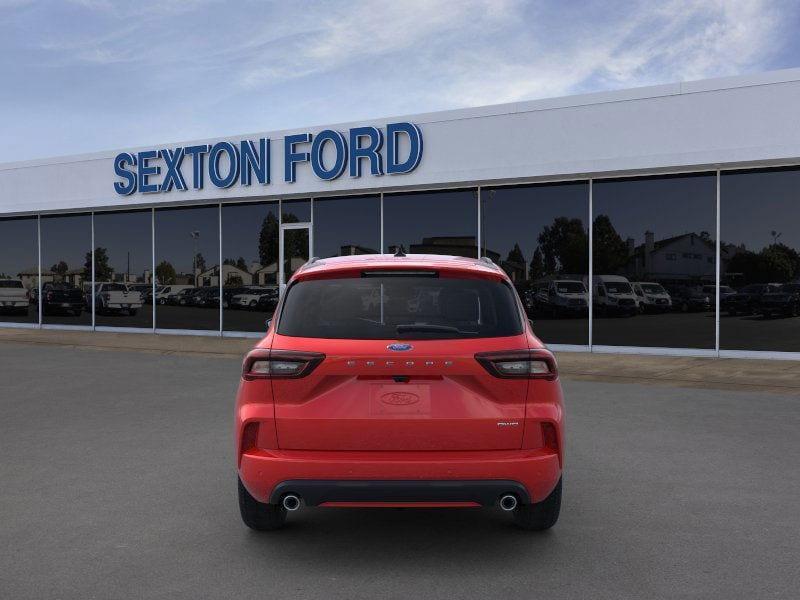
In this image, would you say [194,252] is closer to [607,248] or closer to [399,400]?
[607,248]

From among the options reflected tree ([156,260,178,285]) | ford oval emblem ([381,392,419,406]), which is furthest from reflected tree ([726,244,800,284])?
reflected tree ([156,260,178,285])

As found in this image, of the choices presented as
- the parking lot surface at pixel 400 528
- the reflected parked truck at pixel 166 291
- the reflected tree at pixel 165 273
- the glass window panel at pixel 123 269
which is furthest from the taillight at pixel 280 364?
the glass window panel at pixel 123 269

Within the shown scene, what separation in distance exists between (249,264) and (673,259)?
10276mm

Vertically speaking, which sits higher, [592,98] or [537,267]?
[592,98]

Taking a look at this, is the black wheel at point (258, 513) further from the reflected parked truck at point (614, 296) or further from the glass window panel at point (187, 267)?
the glass window panel at point (187, 267)

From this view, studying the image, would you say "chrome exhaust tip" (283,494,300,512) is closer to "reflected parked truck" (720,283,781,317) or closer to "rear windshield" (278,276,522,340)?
"rear windshield" (278,276,522,340)

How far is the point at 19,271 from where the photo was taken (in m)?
24.9

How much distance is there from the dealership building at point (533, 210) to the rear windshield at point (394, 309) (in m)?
11.1

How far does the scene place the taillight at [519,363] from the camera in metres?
4.03

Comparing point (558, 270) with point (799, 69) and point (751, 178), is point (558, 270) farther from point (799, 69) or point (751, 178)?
point (799, 69)

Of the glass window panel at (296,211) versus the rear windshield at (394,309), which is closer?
the rear windshield at (394,309)

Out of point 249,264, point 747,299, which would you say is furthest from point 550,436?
point 249,264

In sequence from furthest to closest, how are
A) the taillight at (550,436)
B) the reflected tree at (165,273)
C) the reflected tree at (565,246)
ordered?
the reflected tree at (165,273)
the reflected tree at (565,246)
the taillight at (550,436)

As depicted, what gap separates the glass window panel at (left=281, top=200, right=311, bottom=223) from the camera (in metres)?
19.3
